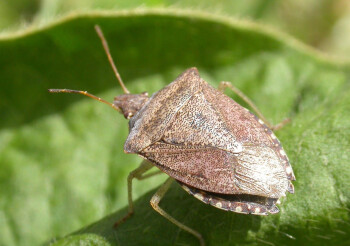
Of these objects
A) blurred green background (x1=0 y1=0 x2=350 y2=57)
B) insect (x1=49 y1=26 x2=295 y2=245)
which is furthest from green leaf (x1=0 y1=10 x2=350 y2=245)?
blurred green background (x1=0 y1=0 x2=350 y2=57)

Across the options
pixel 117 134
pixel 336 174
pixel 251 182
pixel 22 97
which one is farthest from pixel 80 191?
pixel 336 174

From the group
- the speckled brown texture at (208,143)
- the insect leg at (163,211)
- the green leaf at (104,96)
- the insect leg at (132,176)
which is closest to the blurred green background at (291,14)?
the green leaf at (104,96)

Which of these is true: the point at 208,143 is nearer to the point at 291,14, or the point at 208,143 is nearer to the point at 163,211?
the point at 163,211

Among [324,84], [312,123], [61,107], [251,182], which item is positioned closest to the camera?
[251,182]

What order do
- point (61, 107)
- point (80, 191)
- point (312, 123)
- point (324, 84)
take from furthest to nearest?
point (61, 107)
point (80, 191)
point (324, 84)
point (312, 123)

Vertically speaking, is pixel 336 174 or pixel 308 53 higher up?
pixel 308 53

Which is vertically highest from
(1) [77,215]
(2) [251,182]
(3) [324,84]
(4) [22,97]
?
(3) [324,84]

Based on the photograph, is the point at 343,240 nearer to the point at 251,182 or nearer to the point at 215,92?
the point at 251,182
